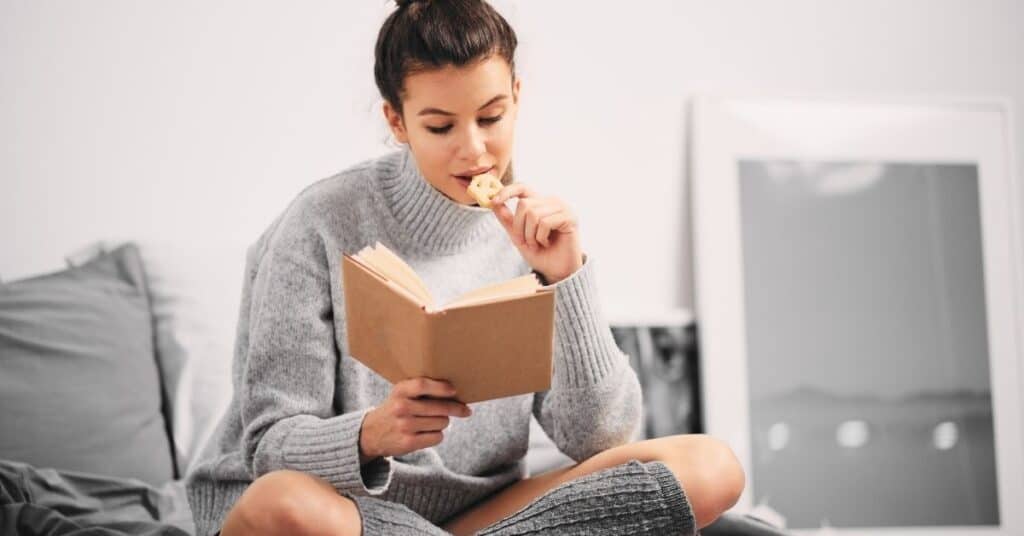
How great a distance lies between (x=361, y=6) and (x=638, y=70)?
702 millimetres

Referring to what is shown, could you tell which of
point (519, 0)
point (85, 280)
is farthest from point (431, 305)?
point (519, 0)

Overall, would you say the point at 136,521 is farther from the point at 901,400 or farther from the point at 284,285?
the point at 901,400

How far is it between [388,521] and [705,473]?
37cm

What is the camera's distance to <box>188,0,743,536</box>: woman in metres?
1.16

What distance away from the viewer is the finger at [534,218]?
50.5 inches

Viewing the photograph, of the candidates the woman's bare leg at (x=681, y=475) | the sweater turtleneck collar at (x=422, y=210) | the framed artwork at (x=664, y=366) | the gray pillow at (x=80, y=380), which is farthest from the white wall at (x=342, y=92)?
the woman's bare leg at (x=681, y=475)

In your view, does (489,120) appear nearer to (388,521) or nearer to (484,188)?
(484,188)

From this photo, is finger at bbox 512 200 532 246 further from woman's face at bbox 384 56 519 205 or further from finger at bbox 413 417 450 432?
finger at bbox 413 417 450 432

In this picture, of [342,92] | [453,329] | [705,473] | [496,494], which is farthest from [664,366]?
[453,329]

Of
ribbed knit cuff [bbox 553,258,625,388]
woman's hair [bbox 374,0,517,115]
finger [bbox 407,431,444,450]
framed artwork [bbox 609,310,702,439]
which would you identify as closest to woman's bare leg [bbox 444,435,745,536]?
ribbed knit cuff [bbox 553,258,625,388]

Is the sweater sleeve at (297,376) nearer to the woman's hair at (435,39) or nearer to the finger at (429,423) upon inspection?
the finger at (429,423)

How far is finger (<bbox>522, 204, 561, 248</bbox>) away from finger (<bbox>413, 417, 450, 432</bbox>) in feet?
0.90

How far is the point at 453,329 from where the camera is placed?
1029 millimetres

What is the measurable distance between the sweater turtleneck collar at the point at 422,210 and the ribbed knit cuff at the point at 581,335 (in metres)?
0.20
